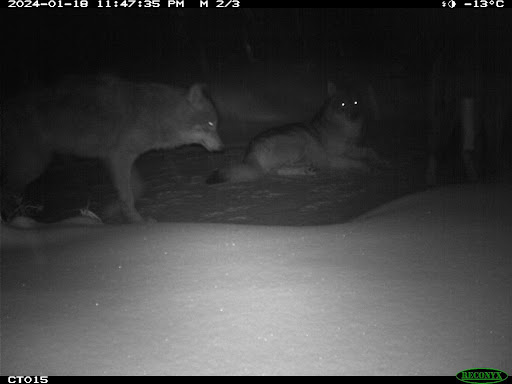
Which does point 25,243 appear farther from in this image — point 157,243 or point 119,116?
point 119,116

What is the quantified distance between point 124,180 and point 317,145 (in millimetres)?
3856

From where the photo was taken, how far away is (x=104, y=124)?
569cm

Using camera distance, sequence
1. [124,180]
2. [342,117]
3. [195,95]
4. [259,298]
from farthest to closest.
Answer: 1. [342,117]
2. [195,95]
3. [124,180]
4. [259,298]

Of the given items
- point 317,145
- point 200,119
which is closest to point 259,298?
point 200,119

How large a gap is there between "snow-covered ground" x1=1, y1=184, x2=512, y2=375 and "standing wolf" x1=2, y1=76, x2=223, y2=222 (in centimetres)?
161

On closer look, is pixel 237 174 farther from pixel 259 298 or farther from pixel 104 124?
pixel 259 298

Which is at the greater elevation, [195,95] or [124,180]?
[195,95]

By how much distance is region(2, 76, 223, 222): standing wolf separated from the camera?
18.0 ft

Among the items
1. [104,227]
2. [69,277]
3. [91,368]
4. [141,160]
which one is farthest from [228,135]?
[91,368]

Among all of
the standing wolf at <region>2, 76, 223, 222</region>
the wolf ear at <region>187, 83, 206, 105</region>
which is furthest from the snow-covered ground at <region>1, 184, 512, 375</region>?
the wolf ear at <region>187, 83, 206, 105</region>

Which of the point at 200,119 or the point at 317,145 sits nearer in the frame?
the point at 200,119

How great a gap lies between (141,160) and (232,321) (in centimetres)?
787

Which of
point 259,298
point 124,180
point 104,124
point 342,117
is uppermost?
point 342,117

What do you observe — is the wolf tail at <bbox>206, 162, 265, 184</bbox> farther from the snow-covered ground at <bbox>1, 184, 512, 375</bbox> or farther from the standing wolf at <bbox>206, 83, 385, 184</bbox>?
the snow-covered ground at <bbox>1, 184, 512, 375</bbox>
